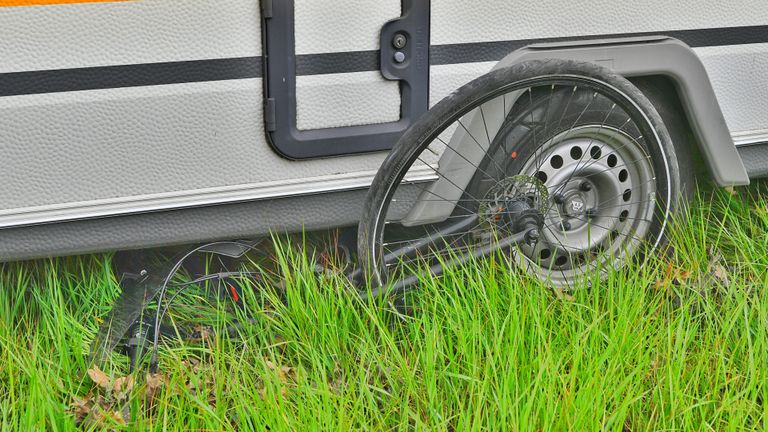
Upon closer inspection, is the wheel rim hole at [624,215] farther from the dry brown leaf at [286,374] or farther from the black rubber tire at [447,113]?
the dry brown leaf at [286,374]

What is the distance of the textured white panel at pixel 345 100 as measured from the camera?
2406 mm

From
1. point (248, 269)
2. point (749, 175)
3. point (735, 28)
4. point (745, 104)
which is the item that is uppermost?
point (735, 28)

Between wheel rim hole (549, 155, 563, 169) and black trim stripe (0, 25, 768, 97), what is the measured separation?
0.34 meters

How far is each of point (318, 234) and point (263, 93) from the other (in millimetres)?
588

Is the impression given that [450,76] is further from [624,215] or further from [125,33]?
[125,33]

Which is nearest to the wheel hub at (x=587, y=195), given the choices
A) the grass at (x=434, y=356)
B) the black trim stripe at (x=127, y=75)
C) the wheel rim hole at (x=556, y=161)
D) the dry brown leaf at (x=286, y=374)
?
the wheel rim hole at (x=556, y=161)

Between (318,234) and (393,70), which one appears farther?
(318,234)

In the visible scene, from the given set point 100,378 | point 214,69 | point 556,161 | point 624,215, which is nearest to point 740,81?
point 624,215

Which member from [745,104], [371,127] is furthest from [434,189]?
[745,104]

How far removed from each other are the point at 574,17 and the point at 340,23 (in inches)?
26.5

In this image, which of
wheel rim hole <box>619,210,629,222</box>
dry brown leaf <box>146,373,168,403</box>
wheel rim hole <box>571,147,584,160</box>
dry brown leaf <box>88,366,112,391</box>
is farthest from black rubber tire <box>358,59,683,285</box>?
dry brown leaf <box>88,366,112,391</box>

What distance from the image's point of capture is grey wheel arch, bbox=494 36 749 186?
255 cm

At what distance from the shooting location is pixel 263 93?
2371mm

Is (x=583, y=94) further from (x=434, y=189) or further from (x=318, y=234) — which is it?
(x=318, y=234)
